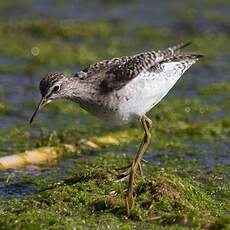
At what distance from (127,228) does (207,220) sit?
621 mm

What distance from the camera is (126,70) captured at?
6.71 m

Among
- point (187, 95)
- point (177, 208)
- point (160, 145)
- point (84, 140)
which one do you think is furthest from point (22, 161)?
point (187, 95)

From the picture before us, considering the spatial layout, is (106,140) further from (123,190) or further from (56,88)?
(123,190)

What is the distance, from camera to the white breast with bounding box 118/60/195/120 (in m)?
6.55

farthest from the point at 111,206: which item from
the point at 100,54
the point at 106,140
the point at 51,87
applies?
the point at 100,54

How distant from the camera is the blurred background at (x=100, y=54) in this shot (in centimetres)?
884

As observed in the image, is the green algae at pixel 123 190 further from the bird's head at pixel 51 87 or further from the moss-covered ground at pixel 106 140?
the bird's head at pixel 51 87

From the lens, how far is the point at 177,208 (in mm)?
6125

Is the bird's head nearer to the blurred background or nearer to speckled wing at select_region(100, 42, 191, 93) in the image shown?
speckled wing at select_region(100, 42, 191, 93)

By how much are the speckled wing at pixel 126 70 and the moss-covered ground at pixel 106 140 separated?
805mm

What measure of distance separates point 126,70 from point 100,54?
537 cm

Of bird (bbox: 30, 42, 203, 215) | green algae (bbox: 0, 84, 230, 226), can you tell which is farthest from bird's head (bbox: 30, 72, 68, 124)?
green algae (bbox: 0, 84, 230, 226)

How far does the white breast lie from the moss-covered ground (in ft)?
1.95

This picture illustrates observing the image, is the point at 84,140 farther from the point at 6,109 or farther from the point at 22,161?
the point at 6,109
